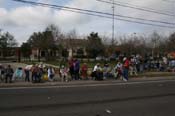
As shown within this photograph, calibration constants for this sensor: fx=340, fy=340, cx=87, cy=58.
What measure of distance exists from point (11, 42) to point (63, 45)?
85.7ft

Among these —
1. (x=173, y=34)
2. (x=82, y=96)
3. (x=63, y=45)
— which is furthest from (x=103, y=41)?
(x=82, y=96)

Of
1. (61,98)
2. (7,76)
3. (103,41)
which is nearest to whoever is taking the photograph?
(61,98)

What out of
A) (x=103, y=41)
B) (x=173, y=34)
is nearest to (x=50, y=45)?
(x=103, y=41)

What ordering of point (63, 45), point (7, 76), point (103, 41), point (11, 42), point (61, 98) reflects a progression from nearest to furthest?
1. point (61, 98)
2. point (7, 76)
3. point (63, 45)
4. point (103, 41)
5. point (11, 42)

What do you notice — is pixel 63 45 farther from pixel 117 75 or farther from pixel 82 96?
pixel 82 96

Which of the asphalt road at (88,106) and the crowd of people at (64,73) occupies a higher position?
the crowd of people at (64,73)

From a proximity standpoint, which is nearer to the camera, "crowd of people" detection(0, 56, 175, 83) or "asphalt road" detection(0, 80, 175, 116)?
"asphalt road" detection(0, 80, 175, 116)

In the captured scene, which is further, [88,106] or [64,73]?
[64,73]

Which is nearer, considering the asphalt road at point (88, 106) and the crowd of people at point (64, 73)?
the asphalt road at point (88, 106)

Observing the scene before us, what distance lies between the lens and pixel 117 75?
28.9 meters

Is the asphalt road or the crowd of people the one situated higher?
the crowd of people

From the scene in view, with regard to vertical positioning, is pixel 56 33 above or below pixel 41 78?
above

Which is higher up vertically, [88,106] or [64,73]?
[64,73]

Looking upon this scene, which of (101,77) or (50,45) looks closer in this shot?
(101,77)
